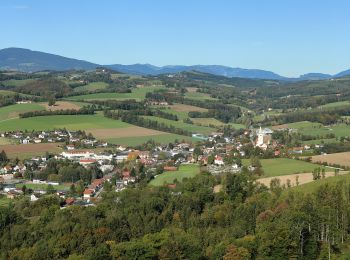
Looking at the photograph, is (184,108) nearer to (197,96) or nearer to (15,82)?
(197,96)

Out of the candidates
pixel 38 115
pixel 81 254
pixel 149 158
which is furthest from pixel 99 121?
pixel 81 254

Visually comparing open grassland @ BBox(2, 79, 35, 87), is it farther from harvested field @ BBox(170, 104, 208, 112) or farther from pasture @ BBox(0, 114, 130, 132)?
pasture @ BBox(0, 114, 130, 132)

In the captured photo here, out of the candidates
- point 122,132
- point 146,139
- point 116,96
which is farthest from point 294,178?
point 116,96

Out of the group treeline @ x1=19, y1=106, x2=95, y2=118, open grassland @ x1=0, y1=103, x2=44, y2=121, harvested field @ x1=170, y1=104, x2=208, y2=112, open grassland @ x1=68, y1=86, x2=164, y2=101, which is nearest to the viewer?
open grassland @ x1=0, y1=103, x2=44, y2=121

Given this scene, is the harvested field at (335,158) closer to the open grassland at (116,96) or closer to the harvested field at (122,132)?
the harvested field at (122,132)

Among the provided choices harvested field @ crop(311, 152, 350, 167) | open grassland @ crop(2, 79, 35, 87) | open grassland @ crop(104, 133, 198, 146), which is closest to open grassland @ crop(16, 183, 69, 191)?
open grassland @ crop(104, 133, 198, 146)

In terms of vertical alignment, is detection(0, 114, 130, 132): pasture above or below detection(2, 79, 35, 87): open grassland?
below
